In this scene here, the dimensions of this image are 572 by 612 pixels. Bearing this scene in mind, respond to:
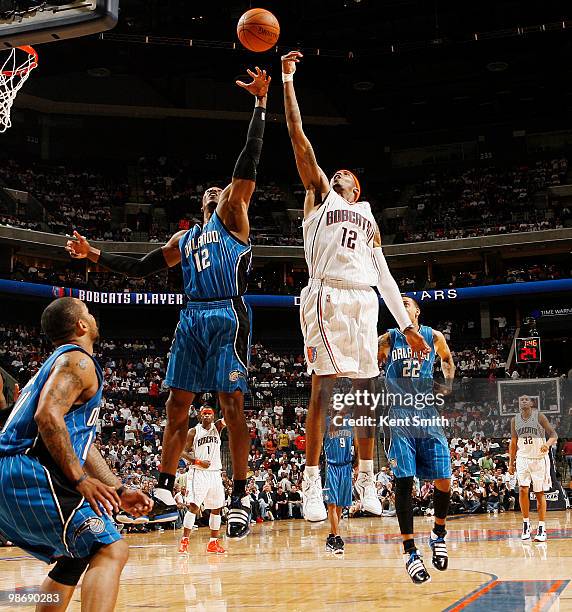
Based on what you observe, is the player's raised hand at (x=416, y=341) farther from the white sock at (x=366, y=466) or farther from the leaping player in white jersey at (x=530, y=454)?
the leaping player in white jersey at (x=530, y=454)

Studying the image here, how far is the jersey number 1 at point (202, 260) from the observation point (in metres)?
6.38

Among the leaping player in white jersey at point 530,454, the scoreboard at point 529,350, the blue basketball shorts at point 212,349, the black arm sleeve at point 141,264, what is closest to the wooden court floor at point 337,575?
the leaping player in white jersey at point 530,454

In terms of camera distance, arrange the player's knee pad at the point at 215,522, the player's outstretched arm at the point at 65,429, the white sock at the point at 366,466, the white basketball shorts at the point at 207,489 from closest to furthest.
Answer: the player's outstretched arm at the point at 65,429, the white sock at the point at 366,466, the player's knee pad at the point at 215,522, the white basketball shorts at the point at 207,489

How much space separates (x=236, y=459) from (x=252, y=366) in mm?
27006

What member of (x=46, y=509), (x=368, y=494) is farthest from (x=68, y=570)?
(x=368, y=494)

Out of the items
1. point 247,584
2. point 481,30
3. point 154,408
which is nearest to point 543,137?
point 481,30

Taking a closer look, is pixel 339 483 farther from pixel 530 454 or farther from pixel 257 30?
pixel 530 454

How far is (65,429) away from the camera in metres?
4.52

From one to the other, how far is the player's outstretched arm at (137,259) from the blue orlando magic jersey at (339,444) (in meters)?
2.14

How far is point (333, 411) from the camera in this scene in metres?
7.51

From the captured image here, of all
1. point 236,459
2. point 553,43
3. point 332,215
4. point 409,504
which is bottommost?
point 409,504

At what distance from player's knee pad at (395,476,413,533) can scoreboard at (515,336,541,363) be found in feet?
60.5

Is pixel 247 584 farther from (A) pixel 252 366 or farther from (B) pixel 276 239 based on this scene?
(B) pixel 276 239

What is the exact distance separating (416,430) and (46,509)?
4.37 m
